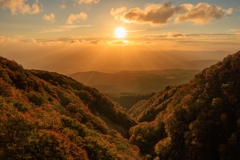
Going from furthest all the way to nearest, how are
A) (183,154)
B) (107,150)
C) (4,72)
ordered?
(183,154)
(4,72)
(107,150)

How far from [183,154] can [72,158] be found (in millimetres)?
29515

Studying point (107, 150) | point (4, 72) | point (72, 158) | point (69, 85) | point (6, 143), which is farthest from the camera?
point (69, 85)

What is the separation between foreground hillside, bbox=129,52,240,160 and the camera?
39906 millimetres

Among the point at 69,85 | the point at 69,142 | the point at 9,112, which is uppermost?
the point at 69,85

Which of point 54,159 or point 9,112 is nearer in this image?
point 54,159

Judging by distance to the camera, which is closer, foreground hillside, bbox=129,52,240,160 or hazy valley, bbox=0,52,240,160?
hazy valley, bbox=0,52,240,160

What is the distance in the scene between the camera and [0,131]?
62.2ft

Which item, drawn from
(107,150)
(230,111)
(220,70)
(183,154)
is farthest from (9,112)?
(220,70)

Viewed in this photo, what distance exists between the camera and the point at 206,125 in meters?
42.9

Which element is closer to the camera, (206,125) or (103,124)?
(206,125)

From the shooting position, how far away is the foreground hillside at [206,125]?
39.9 m

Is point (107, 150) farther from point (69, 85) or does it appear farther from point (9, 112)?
point (69, 85)

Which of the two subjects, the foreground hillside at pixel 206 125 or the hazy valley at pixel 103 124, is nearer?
the hazy valley at pixel 103 124

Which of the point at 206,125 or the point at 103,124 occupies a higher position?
the point at 206,125
